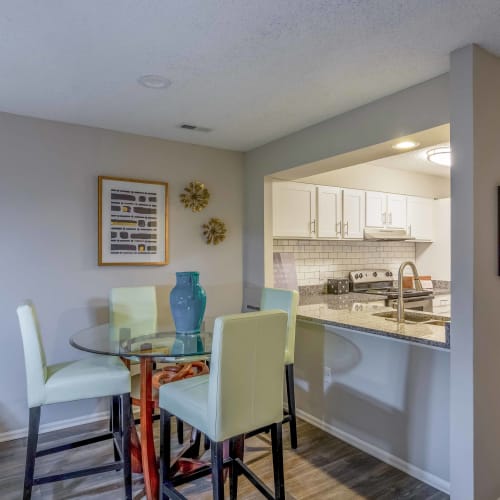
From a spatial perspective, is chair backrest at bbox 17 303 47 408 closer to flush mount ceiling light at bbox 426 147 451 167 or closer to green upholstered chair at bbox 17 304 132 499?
green upholstered chair at bbox 17 304 132 499

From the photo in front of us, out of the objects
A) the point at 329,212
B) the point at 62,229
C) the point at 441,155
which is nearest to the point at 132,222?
the point at 62,229

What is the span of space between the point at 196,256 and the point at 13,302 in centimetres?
149

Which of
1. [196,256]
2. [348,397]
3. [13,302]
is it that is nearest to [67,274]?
[13,302]

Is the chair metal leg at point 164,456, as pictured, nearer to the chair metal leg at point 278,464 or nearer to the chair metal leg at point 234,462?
the chair metal leg at point 234,462

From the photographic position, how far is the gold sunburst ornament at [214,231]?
3.73 meters

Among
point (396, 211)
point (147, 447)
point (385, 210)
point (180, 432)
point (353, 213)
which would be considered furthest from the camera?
point (396, 211)

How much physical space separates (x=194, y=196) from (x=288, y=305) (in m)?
1.39

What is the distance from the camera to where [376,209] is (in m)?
4.45

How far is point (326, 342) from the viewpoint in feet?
10.1

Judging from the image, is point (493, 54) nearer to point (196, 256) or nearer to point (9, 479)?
point (196, 256)

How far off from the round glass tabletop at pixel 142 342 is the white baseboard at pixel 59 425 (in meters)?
0.92

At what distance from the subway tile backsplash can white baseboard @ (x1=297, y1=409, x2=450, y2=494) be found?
60.3 inches

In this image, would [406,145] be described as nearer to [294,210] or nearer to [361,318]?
[361,318]

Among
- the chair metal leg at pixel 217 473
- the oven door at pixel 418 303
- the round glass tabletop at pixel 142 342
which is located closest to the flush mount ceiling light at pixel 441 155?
the oven door at pixel 418 303
